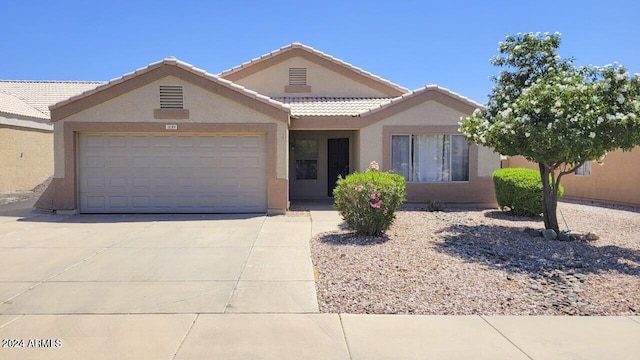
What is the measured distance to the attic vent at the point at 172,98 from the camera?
12.9 meters

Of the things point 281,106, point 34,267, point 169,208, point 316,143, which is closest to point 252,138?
point 281,106

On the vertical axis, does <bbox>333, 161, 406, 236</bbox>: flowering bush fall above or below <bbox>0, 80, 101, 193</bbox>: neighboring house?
below

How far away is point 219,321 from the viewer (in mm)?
5164

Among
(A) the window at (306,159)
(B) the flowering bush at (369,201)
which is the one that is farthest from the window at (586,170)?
(B) the flowering bush at (369,201)

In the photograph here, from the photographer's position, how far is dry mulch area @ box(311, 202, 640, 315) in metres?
5.76

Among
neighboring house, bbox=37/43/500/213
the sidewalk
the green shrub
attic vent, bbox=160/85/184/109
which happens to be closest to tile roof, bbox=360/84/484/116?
neighboring house, bbox=37/43/500/213

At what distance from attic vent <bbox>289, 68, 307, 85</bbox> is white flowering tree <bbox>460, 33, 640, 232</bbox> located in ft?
30.5

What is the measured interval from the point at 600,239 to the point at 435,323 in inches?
256

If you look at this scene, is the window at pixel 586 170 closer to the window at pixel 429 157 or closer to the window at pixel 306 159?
the window at pixel 429 157

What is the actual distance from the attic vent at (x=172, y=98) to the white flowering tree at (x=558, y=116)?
25.6ft

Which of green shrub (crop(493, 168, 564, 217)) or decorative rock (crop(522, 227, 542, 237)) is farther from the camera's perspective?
green shrub (crop(493, 168, 564, 217))

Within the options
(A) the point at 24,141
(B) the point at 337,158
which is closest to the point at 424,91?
(B) the point at 337,158

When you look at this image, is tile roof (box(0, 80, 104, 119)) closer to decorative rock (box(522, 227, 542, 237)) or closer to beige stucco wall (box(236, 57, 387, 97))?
beige stucco wall (box(236, 57, 387, 97))

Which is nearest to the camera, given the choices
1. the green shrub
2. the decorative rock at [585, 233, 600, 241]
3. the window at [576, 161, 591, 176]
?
the decorative rock at [585, 233, 600, 241]
